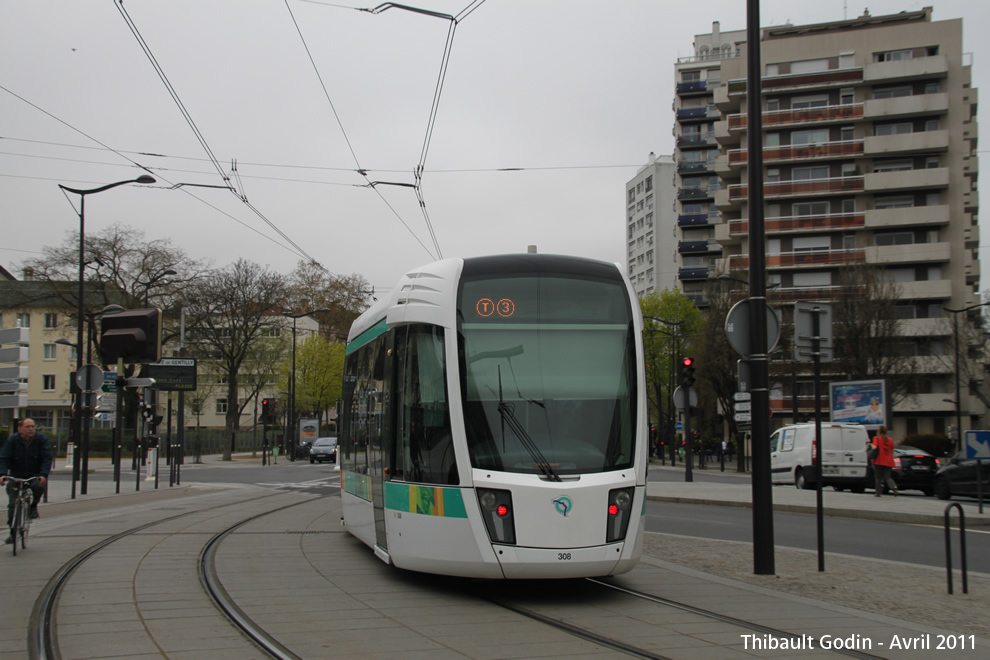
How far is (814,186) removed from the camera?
68.1 meters

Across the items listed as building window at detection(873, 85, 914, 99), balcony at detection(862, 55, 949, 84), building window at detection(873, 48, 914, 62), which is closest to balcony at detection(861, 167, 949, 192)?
building window at detection(873, 85, 914, 99)

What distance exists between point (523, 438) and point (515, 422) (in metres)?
0.17

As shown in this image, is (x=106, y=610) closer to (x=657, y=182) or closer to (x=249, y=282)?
(x=249, y=282)

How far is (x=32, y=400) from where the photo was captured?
3201 inches

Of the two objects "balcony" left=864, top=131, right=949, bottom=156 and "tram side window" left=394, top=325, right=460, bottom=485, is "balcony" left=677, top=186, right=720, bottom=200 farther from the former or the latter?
"tram side window" left=394, top=325, right=460, bottom=485

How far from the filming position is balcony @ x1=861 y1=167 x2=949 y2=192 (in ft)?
212

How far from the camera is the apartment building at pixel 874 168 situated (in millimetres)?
64438

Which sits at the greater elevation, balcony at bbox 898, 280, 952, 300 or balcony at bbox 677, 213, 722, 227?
balcony at bbox 677, 213, 722, 227

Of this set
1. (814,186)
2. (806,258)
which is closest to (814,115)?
(814,186)

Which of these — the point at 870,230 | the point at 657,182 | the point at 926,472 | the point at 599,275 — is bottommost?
the point at 926,472

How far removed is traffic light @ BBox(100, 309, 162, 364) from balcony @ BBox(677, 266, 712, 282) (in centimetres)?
8071

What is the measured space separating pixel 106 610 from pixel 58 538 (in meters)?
6.83

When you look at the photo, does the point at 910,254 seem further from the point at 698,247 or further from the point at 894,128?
the point at 698,247

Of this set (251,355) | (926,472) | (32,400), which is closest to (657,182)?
(251,355)
